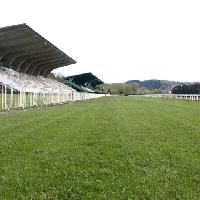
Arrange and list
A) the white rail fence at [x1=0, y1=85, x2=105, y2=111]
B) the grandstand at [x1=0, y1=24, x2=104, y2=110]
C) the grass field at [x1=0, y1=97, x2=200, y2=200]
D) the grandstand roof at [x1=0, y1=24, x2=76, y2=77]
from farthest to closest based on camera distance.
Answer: the grandstand roof at [x1=0, y1=24, x2=76, y2=77], the grandstand at [x1=0, y1=24, x2=104, y2=110], the white rail fence at [x1=0, y1=85, x2=105, y2=111], the grass field at [x1=0, y1=97, x2=200, y2=200]

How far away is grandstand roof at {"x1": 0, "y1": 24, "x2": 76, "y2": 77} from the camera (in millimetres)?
46900

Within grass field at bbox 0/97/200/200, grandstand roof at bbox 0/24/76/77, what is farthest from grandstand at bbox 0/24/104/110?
grass field at bbox 0/97/200/200

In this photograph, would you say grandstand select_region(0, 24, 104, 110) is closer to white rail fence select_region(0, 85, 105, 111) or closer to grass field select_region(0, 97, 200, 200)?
white rail fence select_region(0, 85, 105, 111)

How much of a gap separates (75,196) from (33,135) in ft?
24.9

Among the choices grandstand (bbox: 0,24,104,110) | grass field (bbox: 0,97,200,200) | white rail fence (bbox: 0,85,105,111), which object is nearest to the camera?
grass field (bbox: 0,97,200,200)

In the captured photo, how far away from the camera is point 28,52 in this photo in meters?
61.0

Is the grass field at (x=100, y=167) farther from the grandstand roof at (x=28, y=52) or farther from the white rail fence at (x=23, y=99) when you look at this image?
the grandstand roof at (x=28, y=52)

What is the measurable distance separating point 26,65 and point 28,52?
349 inches

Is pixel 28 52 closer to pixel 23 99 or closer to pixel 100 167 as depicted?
pixel 23 99

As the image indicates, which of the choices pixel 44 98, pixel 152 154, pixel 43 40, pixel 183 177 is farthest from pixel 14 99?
pixel 183 177

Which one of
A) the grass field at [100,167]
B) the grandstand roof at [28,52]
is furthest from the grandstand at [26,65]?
the grass field at [100,167]

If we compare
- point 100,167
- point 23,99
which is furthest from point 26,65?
point 100,167

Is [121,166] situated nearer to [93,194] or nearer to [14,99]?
[93,194]

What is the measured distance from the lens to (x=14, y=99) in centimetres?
3459
